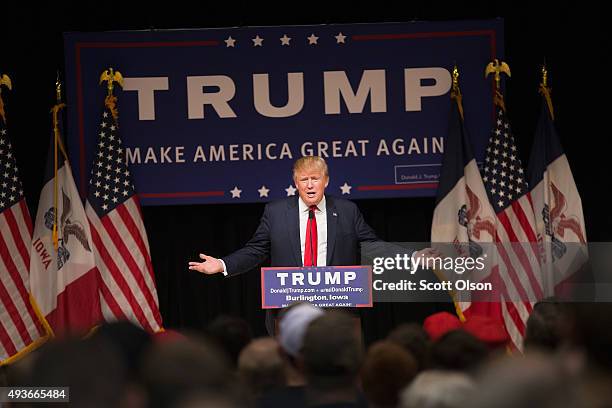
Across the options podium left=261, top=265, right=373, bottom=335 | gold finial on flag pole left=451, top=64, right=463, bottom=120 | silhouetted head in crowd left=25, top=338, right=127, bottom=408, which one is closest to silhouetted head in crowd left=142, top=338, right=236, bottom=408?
silhouetted head in crowd left=25, top=338, right=127, bottom=408

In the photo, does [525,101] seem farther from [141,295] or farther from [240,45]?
[141,295]

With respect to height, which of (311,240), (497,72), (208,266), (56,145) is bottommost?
(208,266)

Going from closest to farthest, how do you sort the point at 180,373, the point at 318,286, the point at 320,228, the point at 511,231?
the point at 180,373
the point at 318,286
the point at 320,228
the point at 511,231

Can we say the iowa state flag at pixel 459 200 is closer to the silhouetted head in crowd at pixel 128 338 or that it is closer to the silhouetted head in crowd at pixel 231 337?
the silhouetted head in crowd at pixel 231 337

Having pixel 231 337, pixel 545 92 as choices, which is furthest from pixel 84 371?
pixel 545 92

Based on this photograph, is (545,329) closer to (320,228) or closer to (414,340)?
(414,340)

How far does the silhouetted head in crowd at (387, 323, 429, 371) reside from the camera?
11.3 feet

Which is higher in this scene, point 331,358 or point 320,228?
point 320,228

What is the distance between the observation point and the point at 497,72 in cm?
746

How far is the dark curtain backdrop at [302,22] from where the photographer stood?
7.79 metres

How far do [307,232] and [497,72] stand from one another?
7.52 ft

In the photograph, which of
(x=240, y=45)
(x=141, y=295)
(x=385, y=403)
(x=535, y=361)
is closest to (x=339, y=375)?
(x=385, y=403)

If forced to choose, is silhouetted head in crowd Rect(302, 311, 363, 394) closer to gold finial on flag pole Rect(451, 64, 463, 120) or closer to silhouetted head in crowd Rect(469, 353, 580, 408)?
silhouetted head in crowd Rect(469, 353, 580, 408)

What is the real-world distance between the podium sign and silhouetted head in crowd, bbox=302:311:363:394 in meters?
2.37
